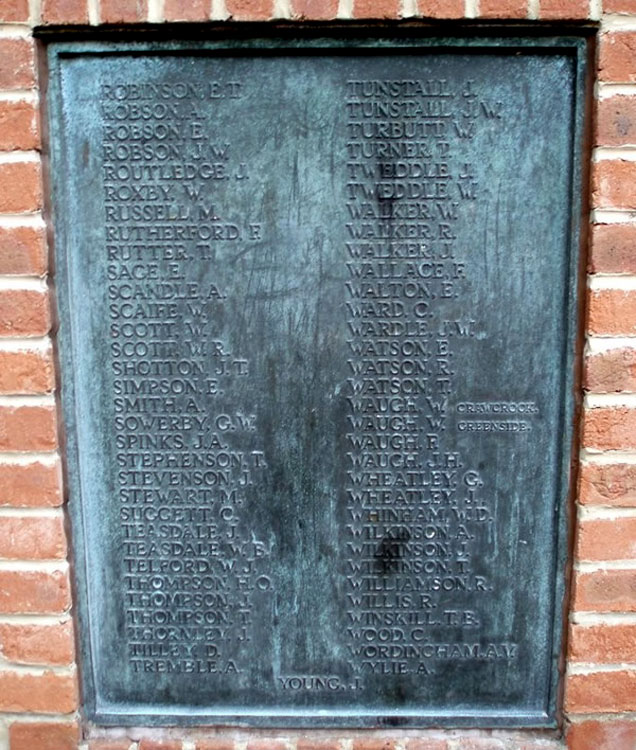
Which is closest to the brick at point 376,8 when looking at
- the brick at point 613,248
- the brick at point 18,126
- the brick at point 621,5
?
the brick at point 621,5

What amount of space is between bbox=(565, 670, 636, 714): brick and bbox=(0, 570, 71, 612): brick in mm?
1420

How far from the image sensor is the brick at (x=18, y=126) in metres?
1.74

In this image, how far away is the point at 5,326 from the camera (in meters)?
1.82

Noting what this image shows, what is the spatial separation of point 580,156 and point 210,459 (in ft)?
4.10

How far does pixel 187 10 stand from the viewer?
5.65ft

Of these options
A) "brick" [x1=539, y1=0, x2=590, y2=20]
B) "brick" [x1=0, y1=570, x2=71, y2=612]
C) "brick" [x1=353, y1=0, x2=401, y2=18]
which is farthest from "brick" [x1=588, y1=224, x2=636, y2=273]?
"brick" [x1=0, y1=570, x2=71, y2=612]

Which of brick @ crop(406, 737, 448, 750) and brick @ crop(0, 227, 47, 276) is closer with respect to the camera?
brick @ crop(0, 227, 47, 276)

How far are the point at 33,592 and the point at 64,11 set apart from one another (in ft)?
4.91

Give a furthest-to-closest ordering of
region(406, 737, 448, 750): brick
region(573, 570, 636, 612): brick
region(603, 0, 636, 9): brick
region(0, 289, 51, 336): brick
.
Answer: region(406, 737, 448, 750): brick, region(573, 570, 636, 612): brick, region(0, 289, 51, 336): brick, region(603, 0, 636, 9): brick

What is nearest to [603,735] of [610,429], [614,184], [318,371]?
[610,429]

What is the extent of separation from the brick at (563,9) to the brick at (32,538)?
5.84 feet

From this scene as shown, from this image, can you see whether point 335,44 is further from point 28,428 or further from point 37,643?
point 37,643

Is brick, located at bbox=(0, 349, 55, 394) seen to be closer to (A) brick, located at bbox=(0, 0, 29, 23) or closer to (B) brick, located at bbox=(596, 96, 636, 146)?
(A) brick, located at bbox=(0, 0, 29, 23)

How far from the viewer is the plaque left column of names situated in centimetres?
182
